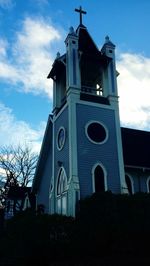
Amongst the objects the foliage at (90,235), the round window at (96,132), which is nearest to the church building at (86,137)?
the round window at (96,132)

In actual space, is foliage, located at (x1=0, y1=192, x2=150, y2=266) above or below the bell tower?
below

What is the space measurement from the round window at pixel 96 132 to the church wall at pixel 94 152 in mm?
281

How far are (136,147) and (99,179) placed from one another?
616 cm

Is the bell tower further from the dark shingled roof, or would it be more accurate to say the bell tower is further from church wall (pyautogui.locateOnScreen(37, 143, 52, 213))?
church wall (pyautogui.locateOnScreen(37, 143, 52, 213))

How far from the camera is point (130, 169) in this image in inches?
874

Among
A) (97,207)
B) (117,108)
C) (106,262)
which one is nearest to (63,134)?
(117,108)

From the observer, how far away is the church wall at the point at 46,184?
83.6 feet

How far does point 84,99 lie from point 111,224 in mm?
9459

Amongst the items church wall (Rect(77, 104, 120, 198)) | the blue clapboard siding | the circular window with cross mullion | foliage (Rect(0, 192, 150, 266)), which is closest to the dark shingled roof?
church wall (Rect(77, 104, 120, 198))

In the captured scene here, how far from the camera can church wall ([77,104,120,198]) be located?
64.0ft

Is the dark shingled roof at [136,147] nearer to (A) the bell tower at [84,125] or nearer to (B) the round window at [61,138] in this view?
(A) the bell tower at [84,125]

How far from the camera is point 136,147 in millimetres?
24828

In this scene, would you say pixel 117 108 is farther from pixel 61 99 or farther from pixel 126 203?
pixel 126 203

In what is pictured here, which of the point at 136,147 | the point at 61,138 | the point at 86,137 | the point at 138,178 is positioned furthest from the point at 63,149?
the point at 136,147
